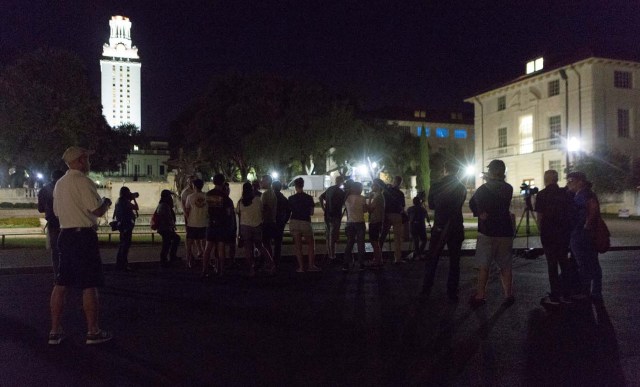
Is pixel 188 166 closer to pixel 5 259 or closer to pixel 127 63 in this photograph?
pixel 5 259

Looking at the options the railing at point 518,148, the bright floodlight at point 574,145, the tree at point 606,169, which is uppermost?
the railing at point 518,148

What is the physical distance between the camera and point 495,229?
26.5 ft

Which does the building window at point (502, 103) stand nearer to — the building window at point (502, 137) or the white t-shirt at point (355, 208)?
the building window at point (502, 137)

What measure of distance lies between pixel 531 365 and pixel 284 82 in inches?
1839

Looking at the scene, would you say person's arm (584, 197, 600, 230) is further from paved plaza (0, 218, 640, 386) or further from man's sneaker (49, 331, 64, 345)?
man's sneaker (49, 331, 64, 345)

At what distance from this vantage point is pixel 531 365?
17.6ft

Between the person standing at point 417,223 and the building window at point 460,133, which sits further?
the building window at point 460,133

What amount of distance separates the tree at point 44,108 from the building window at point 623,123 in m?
35.3

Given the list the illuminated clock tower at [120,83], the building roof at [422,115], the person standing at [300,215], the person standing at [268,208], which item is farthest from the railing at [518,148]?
the illuminated clock tower at [120,83]

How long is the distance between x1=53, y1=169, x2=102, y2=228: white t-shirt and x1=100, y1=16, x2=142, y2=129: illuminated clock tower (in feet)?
433

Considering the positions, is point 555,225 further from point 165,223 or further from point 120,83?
point 120,83

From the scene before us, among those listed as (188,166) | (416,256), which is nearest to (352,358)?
(416,256)

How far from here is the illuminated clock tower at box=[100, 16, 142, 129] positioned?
133 m

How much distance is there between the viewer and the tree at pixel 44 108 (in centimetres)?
3322
